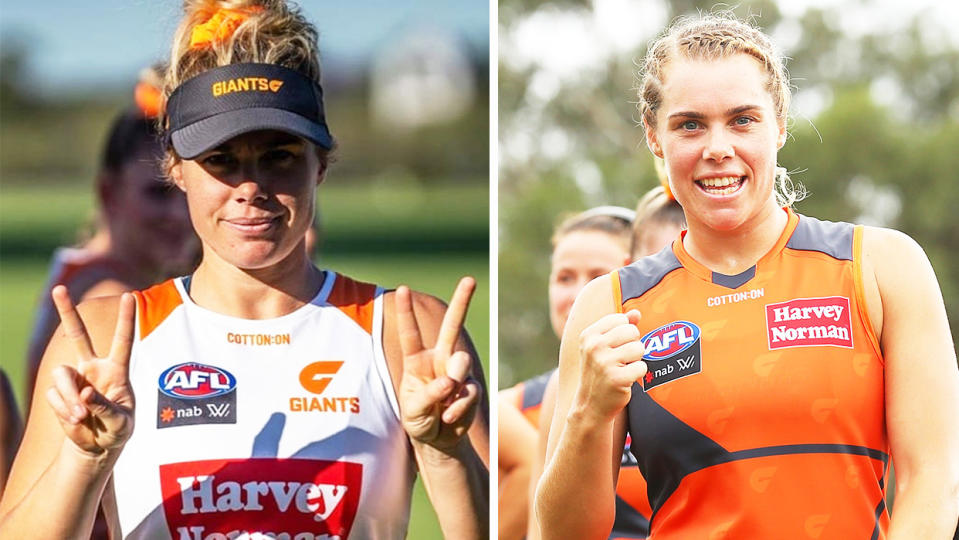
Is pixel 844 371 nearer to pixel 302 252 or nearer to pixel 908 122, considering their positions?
pixel 302 252

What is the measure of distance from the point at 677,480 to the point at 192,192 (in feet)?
4.33

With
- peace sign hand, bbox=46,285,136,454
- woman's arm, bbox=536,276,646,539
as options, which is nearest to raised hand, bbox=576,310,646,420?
woman's arm, bbox=536,276,646,539

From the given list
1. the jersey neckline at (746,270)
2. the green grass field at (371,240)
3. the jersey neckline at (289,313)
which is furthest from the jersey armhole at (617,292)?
the jersey neckline at (289,313)

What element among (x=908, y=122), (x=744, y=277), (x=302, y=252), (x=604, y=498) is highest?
(x=908, y=122)

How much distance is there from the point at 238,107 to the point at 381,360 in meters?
0.68

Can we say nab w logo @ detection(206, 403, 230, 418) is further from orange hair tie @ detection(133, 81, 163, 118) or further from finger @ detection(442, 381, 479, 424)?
orange hair tie @ detection(133, 81, 163, 118)

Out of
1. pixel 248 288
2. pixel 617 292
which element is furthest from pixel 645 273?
pixel 248 288

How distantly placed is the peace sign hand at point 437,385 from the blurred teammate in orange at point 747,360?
478 mm

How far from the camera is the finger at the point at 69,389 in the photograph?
2727 mm

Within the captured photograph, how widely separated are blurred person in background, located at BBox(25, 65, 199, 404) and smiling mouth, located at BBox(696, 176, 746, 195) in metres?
1.28

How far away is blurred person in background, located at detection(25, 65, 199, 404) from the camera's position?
9.81 ft

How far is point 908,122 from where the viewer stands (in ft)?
35.3

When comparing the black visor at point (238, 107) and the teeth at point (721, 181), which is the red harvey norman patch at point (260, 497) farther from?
the teeth at point (721, 181)

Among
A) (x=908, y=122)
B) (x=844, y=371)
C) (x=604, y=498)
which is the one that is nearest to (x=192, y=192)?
(x=604, y=498)
